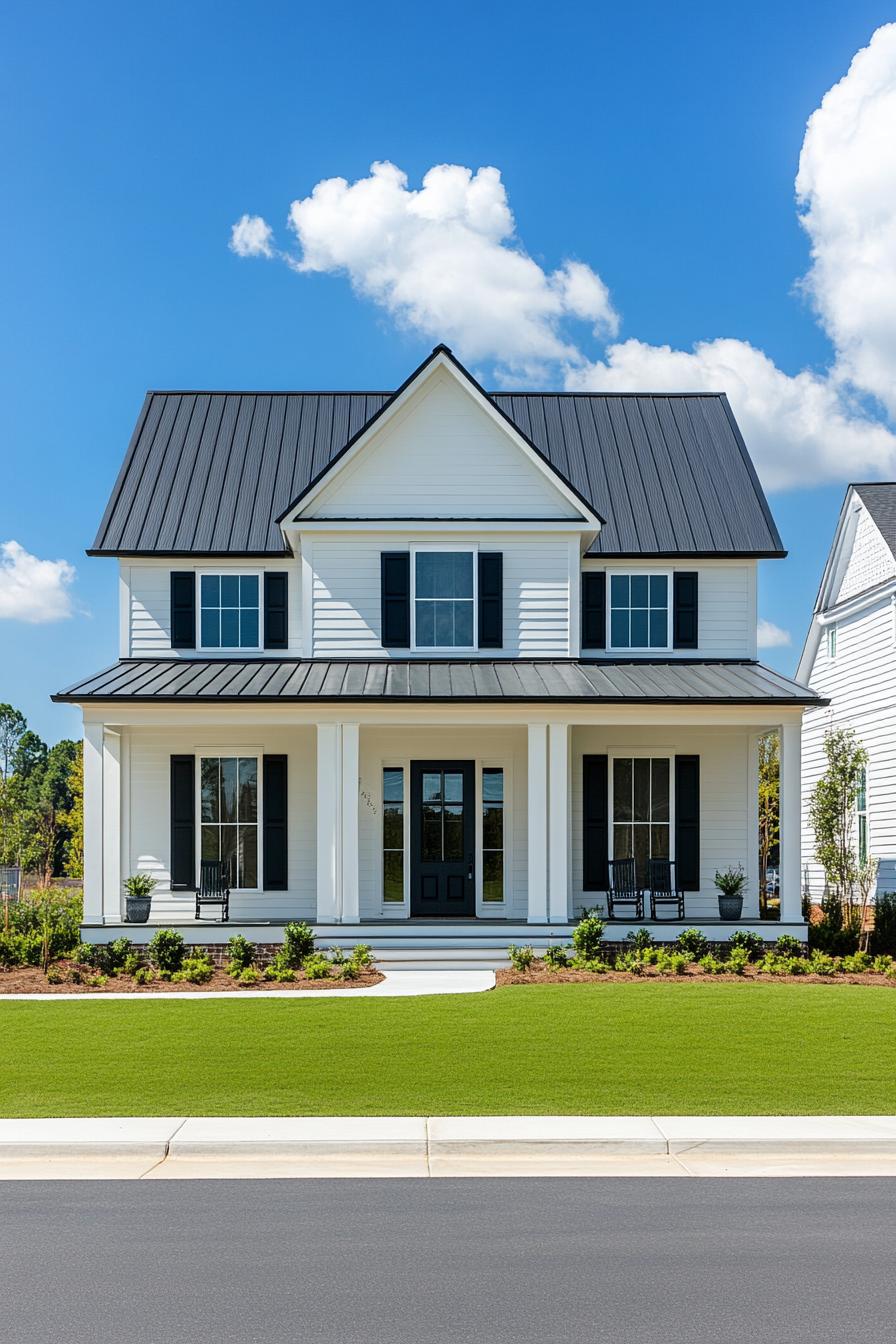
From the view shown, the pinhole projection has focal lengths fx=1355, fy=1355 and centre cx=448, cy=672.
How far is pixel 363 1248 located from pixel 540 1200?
149 cm

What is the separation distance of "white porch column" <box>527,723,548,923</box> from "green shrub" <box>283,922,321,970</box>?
3.38 metres

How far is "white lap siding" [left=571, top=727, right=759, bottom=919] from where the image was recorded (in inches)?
875

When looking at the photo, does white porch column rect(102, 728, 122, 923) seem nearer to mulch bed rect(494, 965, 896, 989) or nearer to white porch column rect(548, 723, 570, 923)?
mulch bed rect(494, 965, 896, 989)

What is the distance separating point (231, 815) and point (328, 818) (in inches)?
104

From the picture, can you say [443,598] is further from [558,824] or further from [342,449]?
[558,824]

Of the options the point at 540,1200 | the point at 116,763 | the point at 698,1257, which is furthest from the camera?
the point at 116,763

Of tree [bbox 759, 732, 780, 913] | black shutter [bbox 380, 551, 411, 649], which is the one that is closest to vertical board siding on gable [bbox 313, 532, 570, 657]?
black shutter [bbox 380, 551, 411, 649]

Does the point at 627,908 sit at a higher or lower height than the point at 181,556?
lower

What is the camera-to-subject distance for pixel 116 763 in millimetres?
20781

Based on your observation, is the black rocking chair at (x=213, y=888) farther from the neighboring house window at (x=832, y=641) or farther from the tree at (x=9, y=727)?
the tree at (x=9, y=727)

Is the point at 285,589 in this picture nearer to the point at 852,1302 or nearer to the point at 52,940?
the point at 52,940

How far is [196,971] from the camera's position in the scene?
17531mm

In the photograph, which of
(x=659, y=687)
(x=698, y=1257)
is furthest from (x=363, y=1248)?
(x=659, y=687)

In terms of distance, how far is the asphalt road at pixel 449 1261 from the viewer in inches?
237
